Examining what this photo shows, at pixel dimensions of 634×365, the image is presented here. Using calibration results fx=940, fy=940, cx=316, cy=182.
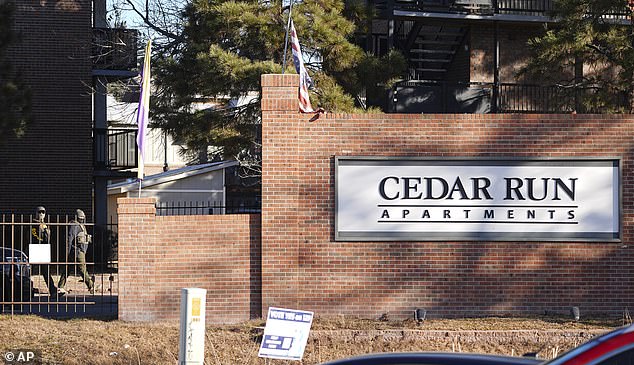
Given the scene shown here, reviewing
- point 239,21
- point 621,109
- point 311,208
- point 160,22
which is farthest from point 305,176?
point 160,22

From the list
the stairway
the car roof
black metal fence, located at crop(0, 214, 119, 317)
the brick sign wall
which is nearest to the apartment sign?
the brick sign wall

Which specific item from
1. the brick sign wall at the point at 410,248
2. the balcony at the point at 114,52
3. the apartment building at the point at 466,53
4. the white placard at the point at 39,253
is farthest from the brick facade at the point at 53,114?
the brick sign wall at the point at 410,248

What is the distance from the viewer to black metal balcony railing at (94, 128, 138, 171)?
100ft

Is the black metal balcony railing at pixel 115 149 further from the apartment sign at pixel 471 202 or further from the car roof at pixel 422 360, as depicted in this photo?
A: the car roof at pixel 422 360

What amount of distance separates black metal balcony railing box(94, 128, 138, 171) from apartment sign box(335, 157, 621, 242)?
55.4ft

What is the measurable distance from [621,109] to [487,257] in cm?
834

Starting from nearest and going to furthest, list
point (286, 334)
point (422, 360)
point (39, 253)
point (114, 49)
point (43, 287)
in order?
point (422, 360), point (286, 334), point (39, 253), point (43, 287), point (114, 49)

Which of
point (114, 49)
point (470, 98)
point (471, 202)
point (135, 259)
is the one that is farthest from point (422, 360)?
point (114, 49)

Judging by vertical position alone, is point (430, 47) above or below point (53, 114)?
above

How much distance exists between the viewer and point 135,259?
1458 centimetres

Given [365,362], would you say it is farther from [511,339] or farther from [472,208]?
[472,208]

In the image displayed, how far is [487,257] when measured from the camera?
48.1 feet

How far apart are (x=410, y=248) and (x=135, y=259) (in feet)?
14.0

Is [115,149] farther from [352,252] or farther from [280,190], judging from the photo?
[352,252]
